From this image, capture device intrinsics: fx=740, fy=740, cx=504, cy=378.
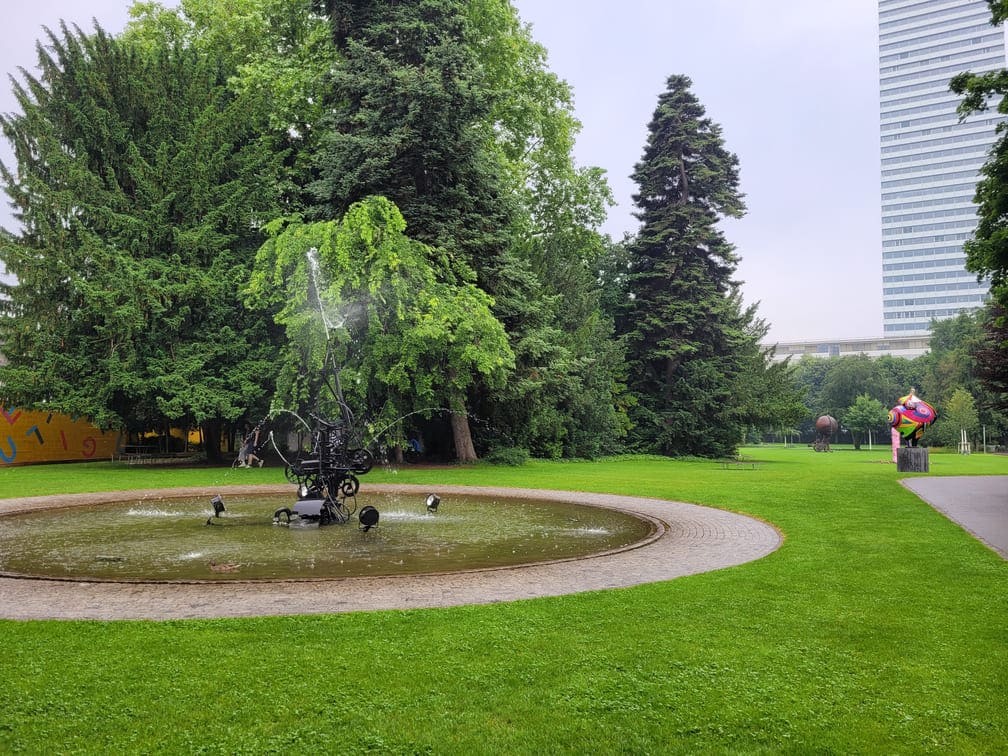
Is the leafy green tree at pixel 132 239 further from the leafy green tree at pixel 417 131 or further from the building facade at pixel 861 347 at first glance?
the building facade at pixel 861 347

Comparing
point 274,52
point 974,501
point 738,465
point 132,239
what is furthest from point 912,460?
point 274,52

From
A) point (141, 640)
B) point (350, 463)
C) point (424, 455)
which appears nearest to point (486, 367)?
point (424, 455)

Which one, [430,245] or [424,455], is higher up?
[430,245]

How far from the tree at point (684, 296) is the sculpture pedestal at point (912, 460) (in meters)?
14.7

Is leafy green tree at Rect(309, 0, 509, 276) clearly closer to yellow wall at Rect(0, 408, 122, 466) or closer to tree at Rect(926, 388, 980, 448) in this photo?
yellow wall at Rect(0, 408, 122, 466)

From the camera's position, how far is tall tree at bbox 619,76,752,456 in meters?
42.3

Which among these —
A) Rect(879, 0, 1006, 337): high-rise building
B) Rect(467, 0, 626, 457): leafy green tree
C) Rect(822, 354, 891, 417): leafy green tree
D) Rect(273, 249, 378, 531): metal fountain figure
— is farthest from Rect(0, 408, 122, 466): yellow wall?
Rect(879, 0, 1006, 337): high-rise building

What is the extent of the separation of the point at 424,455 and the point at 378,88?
48.9 feet

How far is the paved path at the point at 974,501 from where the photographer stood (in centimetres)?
1147

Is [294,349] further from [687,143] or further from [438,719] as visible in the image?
[687,143]

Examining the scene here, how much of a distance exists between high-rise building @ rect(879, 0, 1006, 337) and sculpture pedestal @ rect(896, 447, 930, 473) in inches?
6460

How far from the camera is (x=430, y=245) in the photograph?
27.1 meters

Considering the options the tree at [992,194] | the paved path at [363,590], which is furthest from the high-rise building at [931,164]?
the paved path at [363,590]

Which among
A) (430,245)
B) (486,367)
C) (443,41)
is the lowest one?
(486,367)
